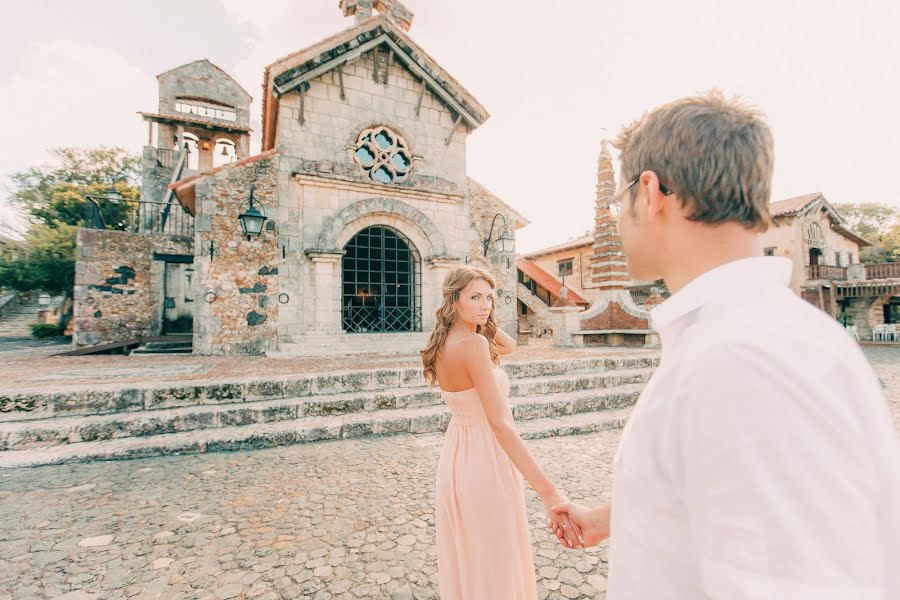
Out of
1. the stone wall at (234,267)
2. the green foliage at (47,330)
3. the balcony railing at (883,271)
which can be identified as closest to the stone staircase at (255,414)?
the stone wall at (234,267)

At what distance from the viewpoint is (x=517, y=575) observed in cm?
195

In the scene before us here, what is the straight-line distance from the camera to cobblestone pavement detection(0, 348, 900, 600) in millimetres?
2412

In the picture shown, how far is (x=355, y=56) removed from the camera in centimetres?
991

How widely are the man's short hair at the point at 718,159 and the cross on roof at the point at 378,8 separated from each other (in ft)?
38.7

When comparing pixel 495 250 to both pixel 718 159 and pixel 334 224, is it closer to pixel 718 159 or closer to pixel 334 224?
pixel 334 224

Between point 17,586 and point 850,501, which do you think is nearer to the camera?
point 850,501

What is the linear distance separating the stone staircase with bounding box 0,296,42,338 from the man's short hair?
2822cm

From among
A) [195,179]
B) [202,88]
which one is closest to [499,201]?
[195,179]

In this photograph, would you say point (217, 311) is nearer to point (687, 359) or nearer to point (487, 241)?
point (487, 241)

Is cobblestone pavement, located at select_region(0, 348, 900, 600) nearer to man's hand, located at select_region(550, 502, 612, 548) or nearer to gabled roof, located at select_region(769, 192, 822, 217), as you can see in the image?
man's hand, located at select_region(550, 502, 612, 548)

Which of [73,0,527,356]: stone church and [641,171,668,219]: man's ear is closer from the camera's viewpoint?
[641,171,668,219]: man's ear

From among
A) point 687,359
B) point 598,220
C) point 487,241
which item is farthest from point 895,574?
point 598,220

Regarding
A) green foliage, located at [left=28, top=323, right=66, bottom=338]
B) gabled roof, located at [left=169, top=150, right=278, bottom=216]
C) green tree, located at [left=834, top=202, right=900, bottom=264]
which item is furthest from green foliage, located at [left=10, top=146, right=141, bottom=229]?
green tree, located at [left=834, top=202, right=900, bottom=264]

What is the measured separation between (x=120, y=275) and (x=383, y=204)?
29.5ft
